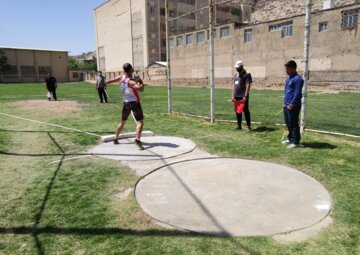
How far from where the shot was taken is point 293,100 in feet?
21.3

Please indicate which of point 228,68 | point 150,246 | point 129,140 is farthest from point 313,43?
point 150,246

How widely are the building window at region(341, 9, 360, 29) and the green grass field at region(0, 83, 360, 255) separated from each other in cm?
2270

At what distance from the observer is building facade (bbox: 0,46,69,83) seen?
6831 centimetres

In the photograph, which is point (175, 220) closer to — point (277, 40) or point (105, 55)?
point (277, 40)

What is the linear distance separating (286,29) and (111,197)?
31.5m

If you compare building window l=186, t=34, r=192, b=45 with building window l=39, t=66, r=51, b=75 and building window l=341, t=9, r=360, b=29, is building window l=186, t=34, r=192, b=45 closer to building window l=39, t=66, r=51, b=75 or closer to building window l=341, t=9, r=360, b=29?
building window l=341, t=9, r=360, b=29

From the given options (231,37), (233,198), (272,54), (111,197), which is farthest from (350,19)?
(111,197)

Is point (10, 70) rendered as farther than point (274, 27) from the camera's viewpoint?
Yes

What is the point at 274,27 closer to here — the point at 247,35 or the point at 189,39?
the point at 247,35

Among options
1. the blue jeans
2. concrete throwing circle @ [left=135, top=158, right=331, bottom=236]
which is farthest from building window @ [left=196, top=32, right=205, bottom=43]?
concrete throwing circle @ [left=135, top=158, right=331, bottom=236]

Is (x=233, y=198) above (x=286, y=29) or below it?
below

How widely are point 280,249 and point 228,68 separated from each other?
3681 cm

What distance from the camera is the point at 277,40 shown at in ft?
106

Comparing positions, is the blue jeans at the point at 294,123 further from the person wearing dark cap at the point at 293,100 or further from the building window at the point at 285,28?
the building window at the point at 285,28
